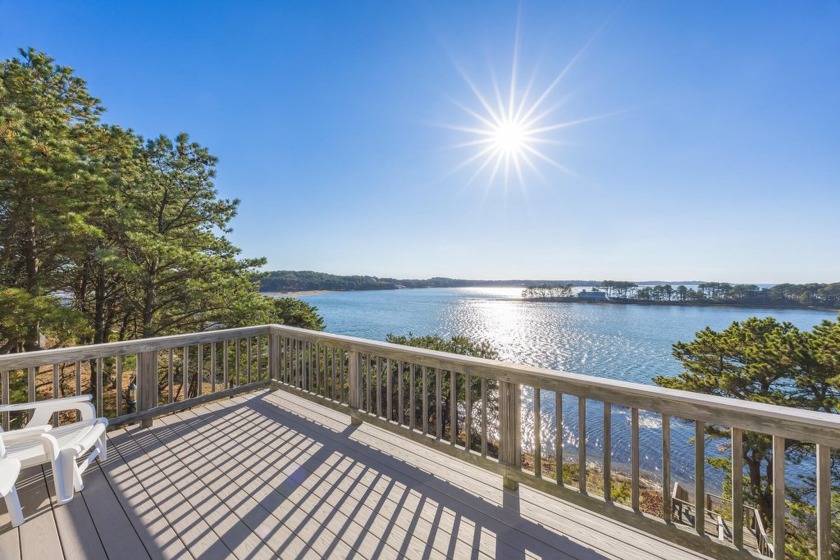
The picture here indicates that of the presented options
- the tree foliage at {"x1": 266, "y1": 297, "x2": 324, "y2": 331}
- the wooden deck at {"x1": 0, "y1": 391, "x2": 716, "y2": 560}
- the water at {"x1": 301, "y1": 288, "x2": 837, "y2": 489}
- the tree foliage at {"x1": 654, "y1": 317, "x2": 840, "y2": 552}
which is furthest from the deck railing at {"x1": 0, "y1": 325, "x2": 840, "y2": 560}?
the water at {"x1": 301, "y1": 288, "x2": 837, "y2": 489}

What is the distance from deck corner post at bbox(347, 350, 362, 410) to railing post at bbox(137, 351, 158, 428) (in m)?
1.92

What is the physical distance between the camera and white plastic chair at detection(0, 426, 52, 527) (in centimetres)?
159

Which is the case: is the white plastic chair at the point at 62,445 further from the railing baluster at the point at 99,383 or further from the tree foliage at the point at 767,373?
the tree foliage at the point at 767,373

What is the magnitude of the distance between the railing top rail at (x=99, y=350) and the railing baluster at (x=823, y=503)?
172 inches

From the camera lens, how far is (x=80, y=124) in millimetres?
7840

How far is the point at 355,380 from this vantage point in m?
3.22

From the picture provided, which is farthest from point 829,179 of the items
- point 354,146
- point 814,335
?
Answer: point 354,146

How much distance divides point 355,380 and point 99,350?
2.31m

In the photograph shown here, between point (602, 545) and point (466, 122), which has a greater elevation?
point (466, 122)

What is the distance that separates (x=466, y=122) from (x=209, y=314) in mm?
9486

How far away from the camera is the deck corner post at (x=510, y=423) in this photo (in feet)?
7.13

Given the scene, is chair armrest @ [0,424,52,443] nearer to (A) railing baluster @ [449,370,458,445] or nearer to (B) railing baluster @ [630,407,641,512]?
(A) railing baluster @ [449,370,458,445]

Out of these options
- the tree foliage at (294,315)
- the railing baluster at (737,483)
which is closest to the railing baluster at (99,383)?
the railing baluster at (737,483)

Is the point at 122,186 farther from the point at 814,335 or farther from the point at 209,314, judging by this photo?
the point at 814,335
